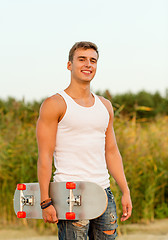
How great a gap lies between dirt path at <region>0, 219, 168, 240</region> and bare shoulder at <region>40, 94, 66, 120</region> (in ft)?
9.71

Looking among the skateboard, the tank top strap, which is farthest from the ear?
the skateboard

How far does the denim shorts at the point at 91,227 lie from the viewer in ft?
7.41

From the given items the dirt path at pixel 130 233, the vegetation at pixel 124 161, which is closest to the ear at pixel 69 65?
the vegetation at pixel 124 161

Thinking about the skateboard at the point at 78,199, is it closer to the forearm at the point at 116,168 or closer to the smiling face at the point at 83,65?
the forearm at the point at 116,168

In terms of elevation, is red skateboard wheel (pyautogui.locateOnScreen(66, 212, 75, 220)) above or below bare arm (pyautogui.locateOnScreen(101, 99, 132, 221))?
below

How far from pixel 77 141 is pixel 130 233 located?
3154mm

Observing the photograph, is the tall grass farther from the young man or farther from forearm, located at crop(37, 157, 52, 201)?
forearm, located at crop(37, 157, 52, 201)

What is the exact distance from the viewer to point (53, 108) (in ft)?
7.39

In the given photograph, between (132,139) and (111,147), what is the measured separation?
293 cm

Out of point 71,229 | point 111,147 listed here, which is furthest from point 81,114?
point 71,229

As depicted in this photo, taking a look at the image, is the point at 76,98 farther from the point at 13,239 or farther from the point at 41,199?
the point at 13,239

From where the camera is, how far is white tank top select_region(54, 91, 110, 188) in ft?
7.48

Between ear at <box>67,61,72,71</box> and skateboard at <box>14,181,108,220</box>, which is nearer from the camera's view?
skateboard at <box>14,181,108,220</box>

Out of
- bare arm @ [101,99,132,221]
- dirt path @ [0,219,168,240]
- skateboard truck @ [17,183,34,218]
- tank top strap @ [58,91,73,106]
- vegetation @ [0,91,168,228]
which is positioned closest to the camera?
tank top strap @ [58,91,73,106]
